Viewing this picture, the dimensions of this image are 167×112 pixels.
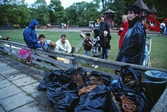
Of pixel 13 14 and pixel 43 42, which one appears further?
pixel 13 14

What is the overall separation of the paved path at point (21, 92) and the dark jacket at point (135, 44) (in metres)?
2.06

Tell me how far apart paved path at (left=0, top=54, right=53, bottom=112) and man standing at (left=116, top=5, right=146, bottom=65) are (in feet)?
6.81

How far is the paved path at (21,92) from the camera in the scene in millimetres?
2984

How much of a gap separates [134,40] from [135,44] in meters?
0.09

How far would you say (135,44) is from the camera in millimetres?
2803

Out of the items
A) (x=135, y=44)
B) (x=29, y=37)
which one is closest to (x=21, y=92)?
(x=29, y=37)

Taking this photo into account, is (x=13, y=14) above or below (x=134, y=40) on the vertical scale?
above

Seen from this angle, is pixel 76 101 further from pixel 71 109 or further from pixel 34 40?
pixel 34 40

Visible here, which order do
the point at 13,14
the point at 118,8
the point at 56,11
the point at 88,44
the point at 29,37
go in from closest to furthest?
1. the point at 29,37
2. the point at 88,44
3. the point at 118,8
4. the point at 13,14
5. the point at 56,11

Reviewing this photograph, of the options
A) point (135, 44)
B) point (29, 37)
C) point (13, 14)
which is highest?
point (13, 14)

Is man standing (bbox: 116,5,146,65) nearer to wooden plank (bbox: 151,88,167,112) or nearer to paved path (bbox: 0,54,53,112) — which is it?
wooden plank (bbox: 151,88,167,112)

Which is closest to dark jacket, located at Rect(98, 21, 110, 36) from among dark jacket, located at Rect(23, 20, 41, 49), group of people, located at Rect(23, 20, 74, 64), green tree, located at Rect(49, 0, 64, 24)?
group of people, located at Rect(23, 20, 74, 64)

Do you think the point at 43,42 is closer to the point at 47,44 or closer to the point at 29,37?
the point at 47,44

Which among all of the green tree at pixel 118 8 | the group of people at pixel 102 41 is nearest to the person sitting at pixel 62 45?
the group of people at pixel 102 41
